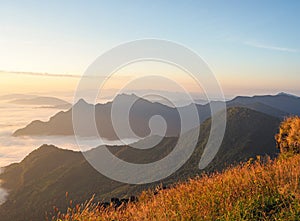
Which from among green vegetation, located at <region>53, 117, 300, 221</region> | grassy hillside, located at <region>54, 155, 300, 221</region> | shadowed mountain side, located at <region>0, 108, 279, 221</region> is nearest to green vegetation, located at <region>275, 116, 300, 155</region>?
green vegetation, located at <region>53, 117, 300, 221</region>

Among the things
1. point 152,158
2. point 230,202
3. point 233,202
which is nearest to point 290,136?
point 233,202

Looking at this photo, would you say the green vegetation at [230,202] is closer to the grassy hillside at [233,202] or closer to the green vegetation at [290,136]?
the grassy hillside at [233,202]

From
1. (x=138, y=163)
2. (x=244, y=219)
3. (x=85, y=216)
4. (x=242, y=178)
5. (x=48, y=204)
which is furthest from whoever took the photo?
(x=138, y=163)

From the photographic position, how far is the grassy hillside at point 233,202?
637cm

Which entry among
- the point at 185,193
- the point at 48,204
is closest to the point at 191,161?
the point at 48,204

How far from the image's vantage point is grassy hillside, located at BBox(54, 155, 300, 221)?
6.37 metres

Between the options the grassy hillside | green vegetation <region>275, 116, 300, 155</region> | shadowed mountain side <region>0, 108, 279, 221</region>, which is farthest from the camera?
shadowed mountain side <region>0, 108, 279, 221</region>

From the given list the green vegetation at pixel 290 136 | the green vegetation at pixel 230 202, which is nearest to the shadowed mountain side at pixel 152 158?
the green vegetation at pixel 290 136

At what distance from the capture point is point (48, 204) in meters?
173

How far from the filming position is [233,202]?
6.90m

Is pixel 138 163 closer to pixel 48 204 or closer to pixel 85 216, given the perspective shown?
pixel 48 204

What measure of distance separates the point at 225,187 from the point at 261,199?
1.05m

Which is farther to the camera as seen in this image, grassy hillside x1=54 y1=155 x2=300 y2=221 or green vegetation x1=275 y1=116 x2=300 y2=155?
green vegetation x1=275 y1=116 x2=300 y2=155

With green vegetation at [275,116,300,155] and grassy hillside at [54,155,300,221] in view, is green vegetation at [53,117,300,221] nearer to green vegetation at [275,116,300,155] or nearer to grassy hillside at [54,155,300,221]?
grassy hillside at [54,155,300,221]
